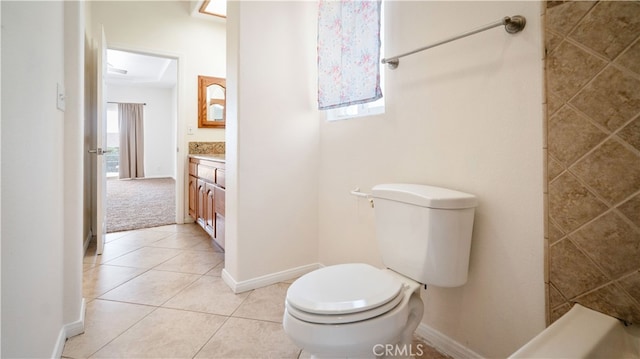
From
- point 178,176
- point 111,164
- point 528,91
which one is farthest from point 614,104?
point 111,164

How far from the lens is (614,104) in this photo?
840 mm

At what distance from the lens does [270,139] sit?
1.95m

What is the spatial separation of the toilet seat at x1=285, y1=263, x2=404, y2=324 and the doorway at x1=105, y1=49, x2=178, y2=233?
3.75 meters

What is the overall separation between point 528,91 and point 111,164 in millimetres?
9445

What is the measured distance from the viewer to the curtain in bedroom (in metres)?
7.72

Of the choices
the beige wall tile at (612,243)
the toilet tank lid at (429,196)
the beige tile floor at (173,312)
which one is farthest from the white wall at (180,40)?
the beige wall tile at (612,243)

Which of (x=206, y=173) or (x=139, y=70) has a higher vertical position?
(x=139, y=70)

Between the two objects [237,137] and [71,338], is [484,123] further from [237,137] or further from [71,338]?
[71,338]

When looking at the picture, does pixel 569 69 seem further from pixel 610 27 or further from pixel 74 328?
pixel 74 328

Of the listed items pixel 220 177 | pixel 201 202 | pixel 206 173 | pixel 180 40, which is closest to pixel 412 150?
pixel 220 177

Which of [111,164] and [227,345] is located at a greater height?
[111,164]

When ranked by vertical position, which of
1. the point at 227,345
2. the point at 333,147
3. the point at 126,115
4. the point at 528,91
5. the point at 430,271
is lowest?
the point at 227,345

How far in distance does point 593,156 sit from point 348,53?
1.22m

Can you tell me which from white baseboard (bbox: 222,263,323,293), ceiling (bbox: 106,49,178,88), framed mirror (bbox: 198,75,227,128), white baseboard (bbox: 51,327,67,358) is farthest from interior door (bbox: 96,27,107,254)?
ceiling (bbox: 106,49,178,88)
